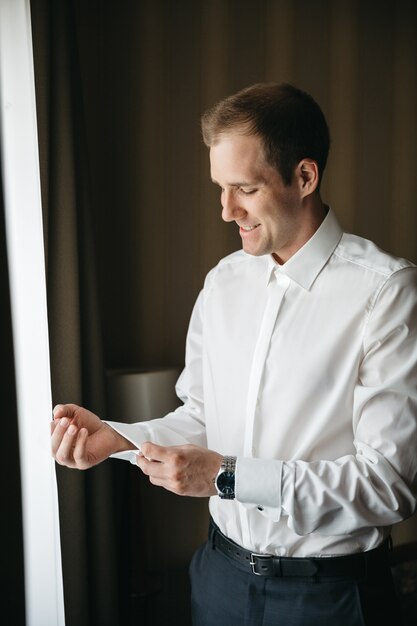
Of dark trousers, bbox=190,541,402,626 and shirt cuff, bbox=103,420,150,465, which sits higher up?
shirt cuff, bbox=103,420,150,465

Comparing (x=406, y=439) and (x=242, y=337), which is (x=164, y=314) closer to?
(x=242, y=337)

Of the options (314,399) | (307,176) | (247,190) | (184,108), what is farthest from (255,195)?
(184,108)

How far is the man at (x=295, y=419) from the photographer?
3.78ft

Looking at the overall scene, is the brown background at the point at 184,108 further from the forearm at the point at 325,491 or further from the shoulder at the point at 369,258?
the forearm at the point at 325,491

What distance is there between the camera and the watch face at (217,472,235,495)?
1.15 metres

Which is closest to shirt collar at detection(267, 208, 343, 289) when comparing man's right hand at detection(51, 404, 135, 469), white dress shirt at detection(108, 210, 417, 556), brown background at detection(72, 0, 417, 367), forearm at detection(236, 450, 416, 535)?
white dress shirt at detection(108, 210, 417, 556)

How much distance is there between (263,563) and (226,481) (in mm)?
256

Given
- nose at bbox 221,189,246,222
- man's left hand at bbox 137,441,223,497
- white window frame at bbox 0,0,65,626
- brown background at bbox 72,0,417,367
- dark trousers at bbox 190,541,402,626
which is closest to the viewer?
man's left hand at bbox 137,441,223,497

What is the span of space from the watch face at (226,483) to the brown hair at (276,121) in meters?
0.61

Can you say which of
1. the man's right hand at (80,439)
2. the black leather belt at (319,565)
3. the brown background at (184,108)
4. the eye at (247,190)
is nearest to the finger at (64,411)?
the man's right hand at (80,439)

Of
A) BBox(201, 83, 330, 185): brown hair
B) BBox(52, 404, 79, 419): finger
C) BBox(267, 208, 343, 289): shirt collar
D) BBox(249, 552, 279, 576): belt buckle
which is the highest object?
BBox(201, 83, 330, 185): brown hair

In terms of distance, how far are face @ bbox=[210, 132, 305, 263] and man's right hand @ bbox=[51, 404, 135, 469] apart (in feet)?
1.60

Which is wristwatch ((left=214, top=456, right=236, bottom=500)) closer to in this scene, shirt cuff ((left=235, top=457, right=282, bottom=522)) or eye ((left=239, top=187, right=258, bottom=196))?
shirt cuff ((left=235, top=457, right=282, bottom=522))

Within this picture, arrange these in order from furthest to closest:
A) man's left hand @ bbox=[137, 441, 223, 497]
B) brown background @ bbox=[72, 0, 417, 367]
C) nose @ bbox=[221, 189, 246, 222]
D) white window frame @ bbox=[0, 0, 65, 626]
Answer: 1. brown background @ bbox=[72, 0, 417, 367]
2. white window frame @ bbox=[0, 0, 65, 626]
3. nose @ bbox=[221, 189, 246, 222]
4. man's left hand @ bbox=[137, 441, 223, 497]
